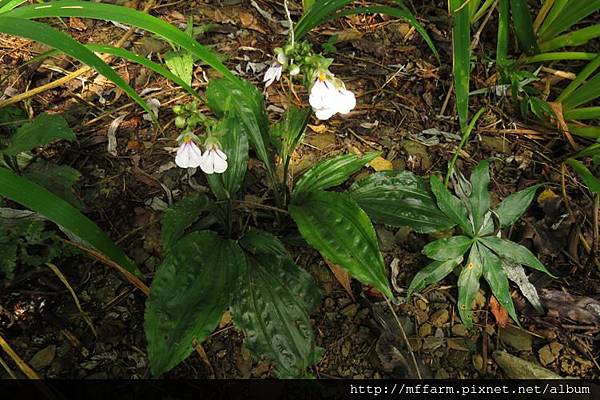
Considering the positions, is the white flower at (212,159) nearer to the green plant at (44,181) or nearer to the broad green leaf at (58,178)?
the green plant at (44,181)

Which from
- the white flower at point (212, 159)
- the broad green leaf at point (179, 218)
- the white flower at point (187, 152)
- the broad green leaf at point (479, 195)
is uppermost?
the white flower at point (187, 152)

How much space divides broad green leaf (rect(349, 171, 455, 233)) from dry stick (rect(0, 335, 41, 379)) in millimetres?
998

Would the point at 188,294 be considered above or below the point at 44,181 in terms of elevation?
below

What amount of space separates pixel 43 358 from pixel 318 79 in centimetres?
103

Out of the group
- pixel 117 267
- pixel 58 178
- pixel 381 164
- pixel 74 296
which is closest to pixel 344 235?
pixel 381 164

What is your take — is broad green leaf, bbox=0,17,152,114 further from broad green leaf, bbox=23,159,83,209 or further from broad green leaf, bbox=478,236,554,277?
broad green leaf, bbox=478,236,554,277

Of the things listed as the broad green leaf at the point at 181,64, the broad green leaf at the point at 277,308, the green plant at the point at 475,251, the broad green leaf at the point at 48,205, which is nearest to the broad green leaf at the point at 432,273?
the green plant at the point at 475,251

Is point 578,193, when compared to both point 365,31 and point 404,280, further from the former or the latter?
point 365,31

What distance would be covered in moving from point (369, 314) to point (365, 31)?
1.21 meters

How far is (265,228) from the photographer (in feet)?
5.54

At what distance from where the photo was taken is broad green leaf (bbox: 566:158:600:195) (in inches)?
62.1

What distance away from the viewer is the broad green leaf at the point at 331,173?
1596 millimetres

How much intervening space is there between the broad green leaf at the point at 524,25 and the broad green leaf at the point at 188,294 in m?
1.33

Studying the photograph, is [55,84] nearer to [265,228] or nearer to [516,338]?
[265,228]
